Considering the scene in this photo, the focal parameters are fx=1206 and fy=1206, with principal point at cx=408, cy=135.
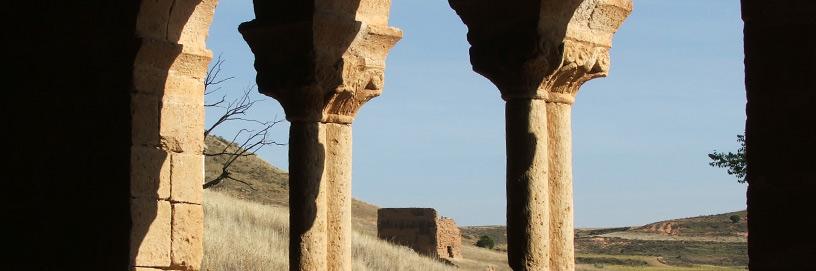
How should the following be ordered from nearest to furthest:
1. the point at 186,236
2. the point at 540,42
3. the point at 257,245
→ the point at 540,42
the point at 186,236
the point at 257,245

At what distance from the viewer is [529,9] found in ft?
21.0

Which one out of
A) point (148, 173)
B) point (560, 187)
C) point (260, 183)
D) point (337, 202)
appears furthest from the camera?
point (260, 183)

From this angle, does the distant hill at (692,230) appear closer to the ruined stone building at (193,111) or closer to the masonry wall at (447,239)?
the masonry wall at (447,239)

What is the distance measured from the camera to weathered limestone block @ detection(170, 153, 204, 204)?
7.77 meters

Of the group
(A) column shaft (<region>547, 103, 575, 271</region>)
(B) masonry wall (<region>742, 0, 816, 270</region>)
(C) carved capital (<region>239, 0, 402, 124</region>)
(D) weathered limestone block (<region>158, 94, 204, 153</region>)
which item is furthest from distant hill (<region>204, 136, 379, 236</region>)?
(B) masonry wall (<region>742, 0, 816, 270</region>)

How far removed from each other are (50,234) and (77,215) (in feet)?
0.80

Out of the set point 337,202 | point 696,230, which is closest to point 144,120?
point 337,202

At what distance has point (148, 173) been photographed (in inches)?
290

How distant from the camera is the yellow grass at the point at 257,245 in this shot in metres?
16.1

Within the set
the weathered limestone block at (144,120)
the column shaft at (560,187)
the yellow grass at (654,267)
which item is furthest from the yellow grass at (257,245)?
the yellow grass at (654,267)

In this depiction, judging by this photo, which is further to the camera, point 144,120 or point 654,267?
point 654,267

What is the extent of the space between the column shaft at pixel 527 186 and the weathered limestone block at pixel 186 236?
224 centimetres

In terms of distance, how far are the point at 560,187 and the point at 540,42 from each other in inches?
35.3

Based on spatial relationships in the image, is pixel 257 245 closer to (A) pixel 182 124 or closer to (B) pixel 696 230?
(A) pixel 182 124
